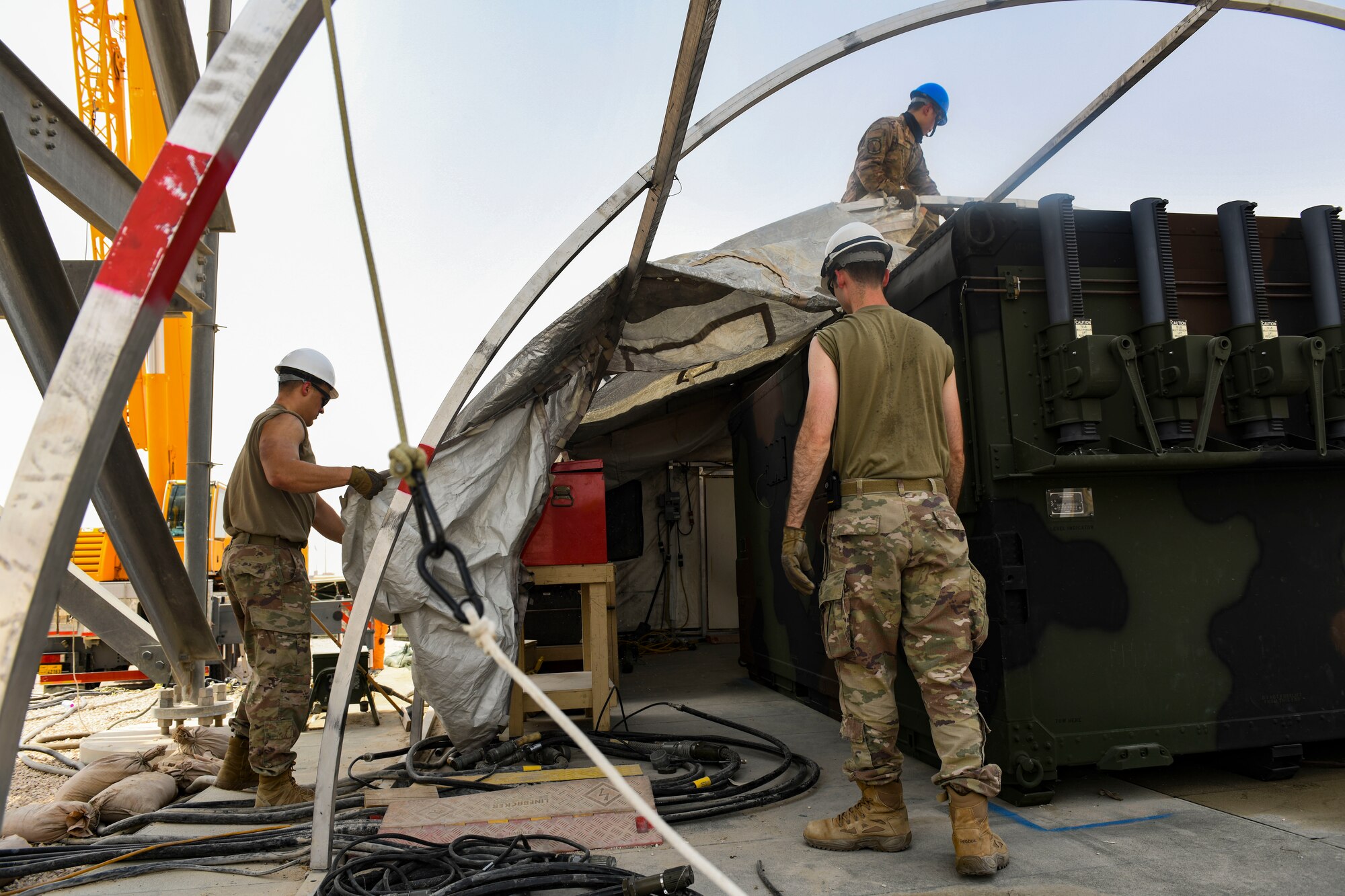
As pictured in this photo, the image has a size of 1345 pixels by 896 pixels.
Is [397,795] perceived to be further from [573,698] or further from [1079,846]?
[1079,846]

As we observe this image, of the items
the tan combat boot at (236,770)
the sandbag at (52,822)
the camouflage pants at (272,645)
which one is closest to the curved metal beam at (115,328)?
the camouflage pants at (272,645)

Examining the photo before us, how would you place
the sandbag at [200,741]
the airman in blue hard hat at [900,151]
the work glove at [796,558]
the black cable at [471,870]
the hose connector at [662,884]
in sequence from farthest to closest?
the airman in blue hard hat at [900,151] → the sandbag at [200,741] → the work glove at [796,558] → the black cable at [471,870] → the hose connector at [662,884]

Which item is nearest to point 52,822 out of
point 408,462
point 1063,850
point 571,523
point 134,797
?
point 134,797

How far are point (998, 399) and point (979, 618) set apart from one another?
2.91 ft

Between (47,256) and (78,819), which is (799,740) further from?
(47,256)

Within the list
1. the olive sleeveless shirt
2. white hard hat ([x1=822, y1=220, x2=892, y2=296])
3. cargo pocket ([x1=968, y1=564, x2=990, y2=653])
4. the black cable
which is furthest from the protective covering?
cargo pocket ([x1=968, y1=564, x2=990, y2=653])

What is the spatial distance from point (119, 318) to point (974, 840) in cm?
250

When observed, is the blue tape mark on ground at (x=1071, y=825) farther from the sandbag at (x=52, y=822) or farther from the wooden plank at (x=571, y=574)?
the sandbag at (x=52, y=822)

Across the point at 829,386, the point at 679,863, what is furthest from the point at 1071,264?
the point at 679,863

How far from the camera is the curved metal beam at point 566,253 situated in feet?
8.85

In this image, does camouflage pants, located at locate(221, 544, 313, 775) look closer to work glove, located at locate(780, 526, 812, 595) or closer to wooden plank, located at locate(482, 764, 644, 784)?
wooden plank, located at locate(482, 764, 644, 784)

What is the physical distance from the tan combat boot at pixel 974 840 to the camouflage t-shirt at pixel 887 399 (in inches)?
39.6

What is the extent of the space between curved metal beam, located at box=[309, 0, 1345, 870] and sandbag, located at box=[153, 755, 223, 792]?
169 centimetres

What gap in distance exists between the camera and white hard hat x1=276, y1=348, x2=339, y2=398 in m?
3.91
